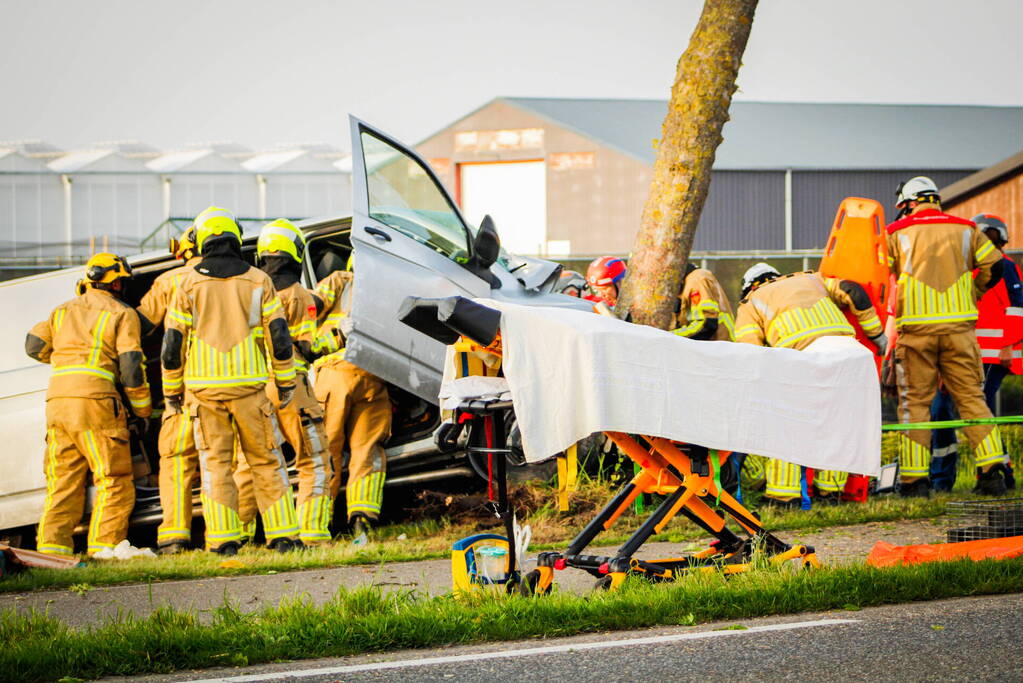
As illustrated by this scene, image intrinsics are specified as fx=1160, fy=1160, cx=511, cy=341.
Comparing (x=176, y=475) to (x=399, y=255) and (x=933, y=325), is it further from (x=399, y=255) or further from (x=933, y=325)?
(x=933, y=325)

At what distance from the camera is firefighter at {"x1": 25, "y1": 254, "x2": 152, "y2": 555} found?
7.73 metres

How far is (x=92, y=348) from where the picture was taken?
783cm

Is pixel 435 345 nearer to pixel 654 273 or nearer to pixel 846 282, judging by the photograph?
pixel 654 273

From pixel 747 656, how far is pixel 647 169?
32.2 metres

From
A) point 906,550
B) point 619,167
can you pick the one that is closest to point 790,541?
point 906,550

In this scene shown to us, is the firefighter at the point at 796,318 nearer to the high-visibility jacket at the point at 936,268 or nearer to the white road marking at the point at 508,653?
the high-visibility jacket at the point at 936,268

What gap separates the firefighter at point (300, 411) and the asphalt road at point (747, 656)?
10.5 feet

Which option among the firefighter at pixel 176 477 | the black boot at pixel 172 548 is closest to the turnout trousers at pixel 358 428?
the firefighter at pixel 176 477

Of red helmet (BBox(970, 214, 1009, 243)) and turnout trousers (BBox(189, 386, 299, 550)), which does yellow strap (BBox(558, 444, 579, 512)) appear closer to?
turnout trousers (BBox(189, 386, 299, 550))

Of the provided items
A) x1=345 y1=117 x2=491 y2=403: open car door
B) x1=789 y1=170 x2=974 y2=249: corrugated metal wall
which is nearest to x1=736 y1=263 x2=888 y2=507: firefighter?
x1=345 y1=117 x2=491 y2=403: open car door

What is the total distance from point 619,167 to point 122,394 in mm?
28916

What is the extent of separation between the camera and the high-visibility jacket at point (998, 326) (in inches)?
385

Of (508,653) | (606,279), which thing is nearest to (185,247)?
(606,279)

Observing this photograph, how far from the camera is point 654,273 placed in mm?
8922
